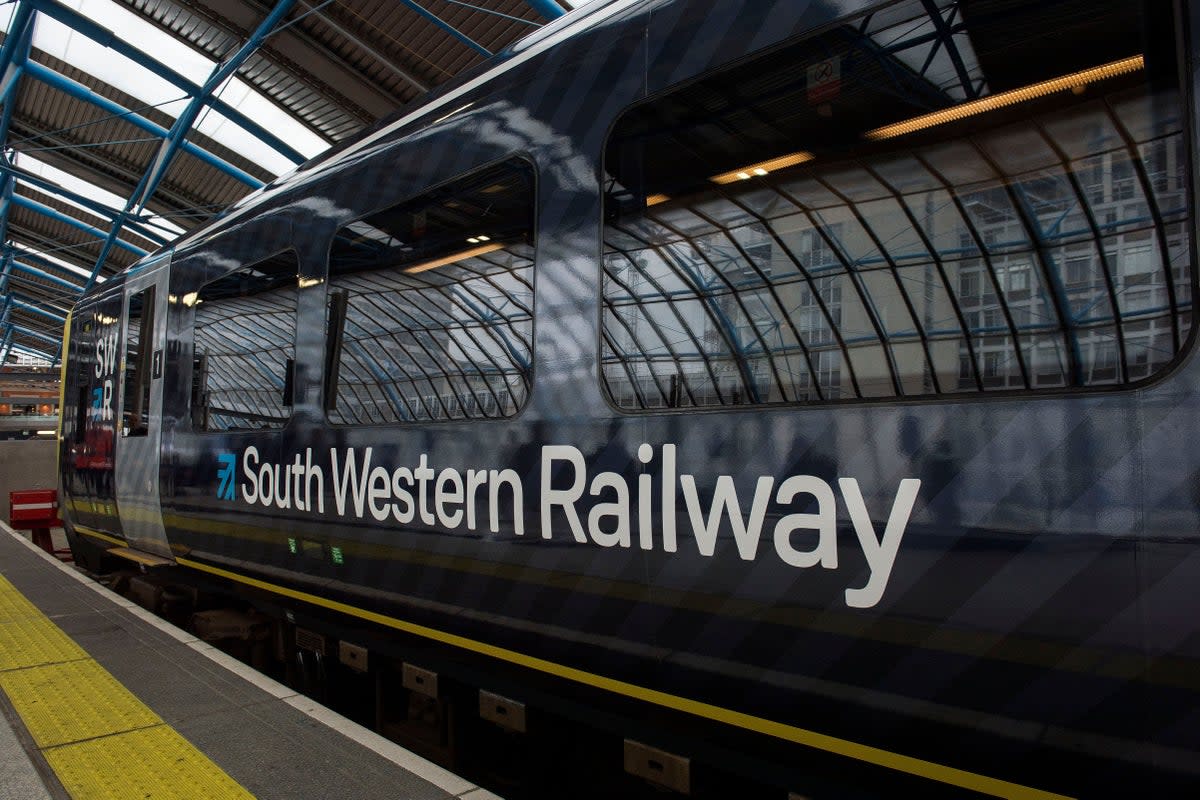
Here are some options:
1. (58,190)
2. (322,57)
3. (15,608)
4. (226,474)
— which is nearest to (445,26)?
(322,57)

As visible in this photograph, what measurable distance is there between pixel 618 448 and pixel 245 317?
139 inches

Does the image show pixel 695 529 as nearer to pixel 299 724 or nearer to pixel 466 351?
pixel 466 351

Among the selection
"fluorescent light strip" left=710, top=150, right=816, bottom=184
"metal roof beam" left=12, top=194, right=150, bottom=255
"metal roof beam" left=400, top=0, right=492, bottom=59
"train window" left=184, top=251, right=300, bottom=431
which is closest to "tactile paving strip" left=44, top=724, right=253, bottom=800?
"train window" left=184, top=251, right=300, bottom=431

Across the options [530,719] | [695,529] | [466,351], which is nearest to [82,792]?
[530,719]

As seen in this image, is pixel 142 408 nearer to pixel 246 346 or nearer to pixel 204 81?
pixel 246 346

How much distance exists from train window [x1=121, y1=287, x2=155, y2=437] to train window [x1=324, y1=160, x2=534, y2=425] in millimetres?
3126

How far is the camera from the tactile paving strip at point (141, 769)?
10.0 ft

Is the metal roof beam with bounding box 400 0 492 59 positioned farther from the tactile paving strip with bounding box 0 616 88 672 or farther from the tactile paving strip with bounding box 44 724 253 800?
the tactile paving strip with bounding box 44 724 253 800

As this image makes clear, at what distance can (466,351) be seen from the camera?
354cm

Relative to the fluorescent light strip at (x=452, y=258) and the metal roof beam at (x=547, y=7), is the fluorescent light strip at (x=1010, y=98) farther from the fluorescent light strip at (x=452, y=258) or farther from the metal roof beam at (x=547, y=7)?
the metal roof beam at (x=547, y=7)

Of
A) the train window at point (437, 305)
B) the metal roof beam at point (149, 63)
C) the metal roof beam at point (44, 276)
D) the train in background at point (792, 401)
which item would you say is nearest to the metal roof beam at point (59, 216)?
the metal roof beam at point (44, 276)

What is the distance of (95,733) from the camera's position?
12.0 feet

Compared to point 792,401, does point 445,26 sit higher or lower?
higher

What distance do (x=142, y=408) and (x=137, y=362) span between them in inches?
17.5
